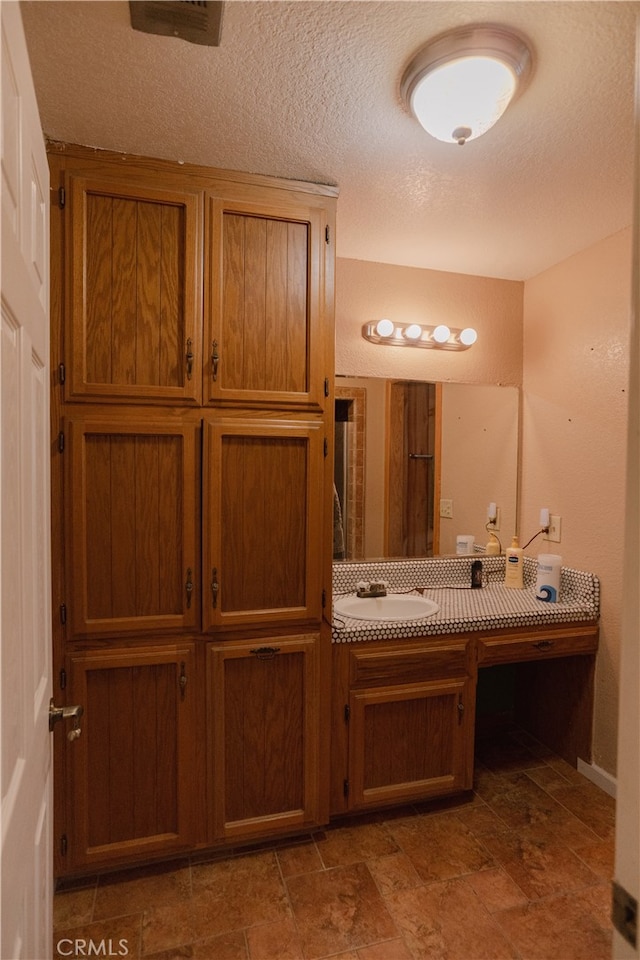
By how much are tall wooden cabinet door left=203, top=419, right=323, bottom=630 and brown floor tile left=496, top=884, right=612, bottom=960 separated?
1.13m

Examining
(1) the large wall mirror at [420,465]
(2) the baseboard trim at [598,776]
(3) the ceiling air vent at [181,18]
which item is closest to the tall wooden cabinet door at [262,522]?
(1) the large wall mirror at [420,465]

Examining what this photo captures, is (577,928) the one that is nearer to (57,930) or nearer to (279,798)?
(279,798)

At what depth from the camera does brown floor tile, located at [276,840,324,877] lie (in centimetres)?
177

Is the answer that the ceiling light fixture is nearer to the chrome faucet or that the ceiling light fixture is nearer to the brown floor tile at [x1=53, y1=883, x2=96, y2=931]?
the chrome faucet

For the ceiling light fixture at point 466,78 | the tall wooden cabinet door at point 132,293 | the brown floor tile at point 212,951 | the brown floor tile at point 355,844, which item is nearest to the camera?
the ceiling light fixture at point 466,78

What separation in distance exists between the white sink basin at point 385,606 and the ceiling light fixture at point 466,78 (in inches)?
66.9

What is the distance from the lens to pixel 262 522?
1.76 m

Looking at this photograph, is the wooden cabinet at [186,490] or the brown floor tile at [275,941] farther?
the wooden cabinet at [186,490]

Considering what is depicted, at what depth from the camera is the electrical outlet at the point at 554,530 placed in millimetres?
2486

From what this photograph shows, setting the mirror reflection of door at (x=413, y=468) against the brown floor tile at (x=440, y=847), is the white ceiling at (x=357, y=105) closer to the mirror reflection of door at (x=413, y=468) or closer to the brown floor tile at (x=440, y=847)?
the mirror reflection of door at (x=413, y=468)

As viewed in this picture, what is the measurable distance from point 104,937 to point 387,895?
0.88 metres

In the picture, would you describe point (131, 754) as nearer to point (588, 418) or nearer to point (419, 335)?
point (419, 335)

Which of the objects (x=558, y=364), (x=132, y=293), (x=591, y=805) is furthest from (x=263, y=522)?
(x=591, y=805)

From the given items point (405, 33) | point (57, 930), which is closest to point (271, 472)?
point (405, 33)
